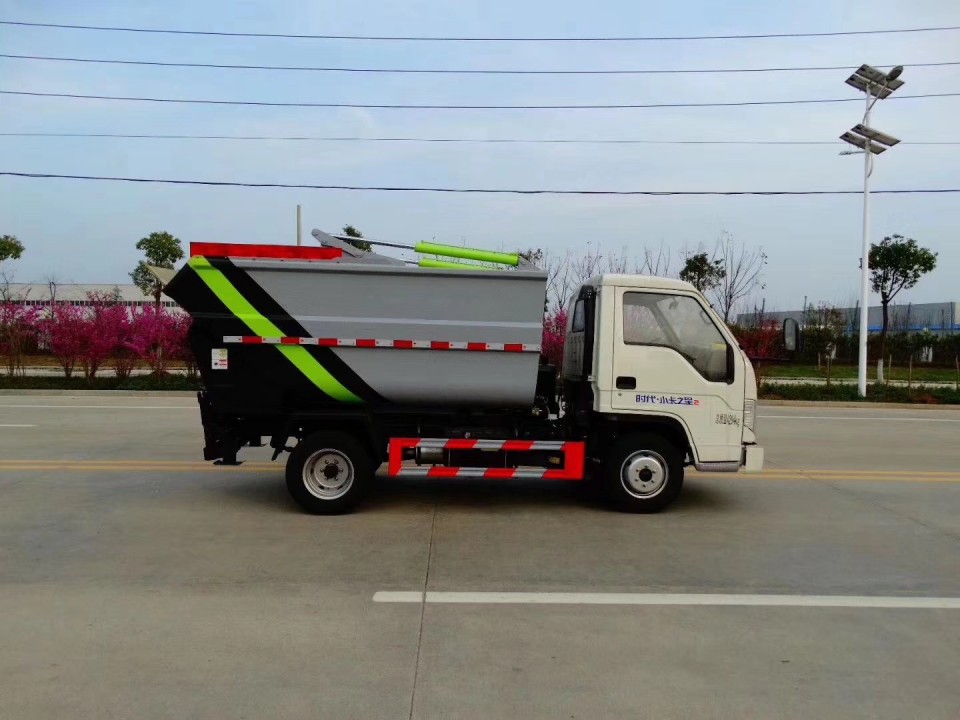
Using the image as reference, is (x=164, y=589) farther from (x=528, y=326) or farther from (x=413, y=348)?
(x=528, y=326)

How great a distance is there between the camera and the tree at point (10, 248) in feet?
Answer: 160

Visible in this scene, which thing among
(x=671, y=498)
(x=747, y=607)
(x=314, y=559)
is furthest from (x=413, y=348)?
(x=747, y=607)

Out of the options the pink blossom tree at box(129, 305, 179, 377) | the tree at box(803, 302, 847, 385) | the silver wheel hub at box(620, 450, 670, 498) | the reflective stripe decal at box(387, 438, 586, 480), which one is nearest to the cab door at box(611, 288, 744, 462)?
the silver wheel hub at box(620, 450, 670, 498)

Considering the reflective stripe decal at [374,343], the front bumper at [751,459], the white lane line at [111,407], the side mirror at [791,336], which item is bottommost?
the white lane line at [111,407]

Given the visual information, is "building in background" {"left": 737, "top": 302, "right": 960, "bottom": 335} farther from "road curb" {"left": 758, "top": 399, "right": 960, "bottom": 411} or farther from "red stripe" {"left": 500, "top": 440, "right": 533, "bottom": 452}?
"red stripe" {"left": 500, "top": 440, "right": 533, "bottom": 452}

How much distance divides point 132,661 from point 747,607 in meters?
3.80

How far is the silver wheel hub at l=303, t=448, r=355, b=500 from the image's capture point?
7.50 metres

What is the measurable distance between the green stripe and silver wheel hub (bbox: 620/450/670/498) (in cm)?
280

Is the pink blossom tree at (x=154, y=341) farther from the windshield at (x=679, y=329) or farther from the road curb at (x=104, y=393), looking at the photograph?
the windshield at (x=679, y=329)

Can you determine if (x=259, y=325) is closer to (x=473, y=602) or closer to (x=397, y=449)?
(x=397, y=449)

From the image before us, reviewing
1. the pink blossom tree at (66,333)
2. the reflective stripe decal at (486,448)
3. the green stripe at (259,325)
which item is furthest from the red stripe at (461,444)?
the pink blossom tree at (66,333)

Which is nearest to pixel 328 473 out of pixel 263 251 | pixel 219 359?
pixel 219 359

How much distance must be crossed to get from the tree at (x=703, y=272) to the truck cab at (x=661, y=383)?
22.9 meters

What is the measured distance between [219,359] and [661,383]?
422 cm
